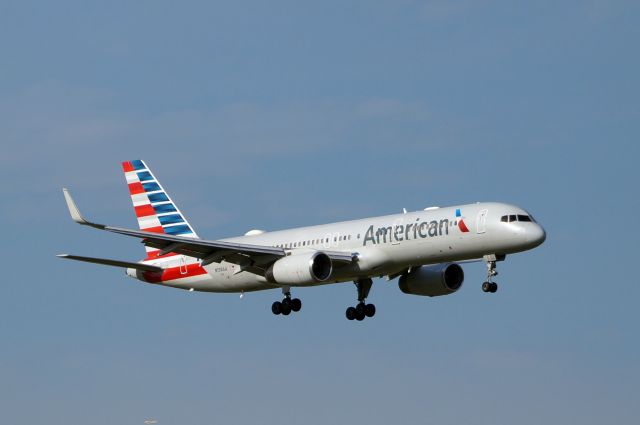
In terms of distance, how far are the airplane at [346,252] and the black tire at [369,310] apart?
5 cm

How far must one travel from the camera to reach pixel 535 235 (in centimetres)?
6353

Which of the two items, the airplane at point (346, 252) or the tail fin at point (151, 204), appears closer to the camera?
the airplane at point (346, 252)

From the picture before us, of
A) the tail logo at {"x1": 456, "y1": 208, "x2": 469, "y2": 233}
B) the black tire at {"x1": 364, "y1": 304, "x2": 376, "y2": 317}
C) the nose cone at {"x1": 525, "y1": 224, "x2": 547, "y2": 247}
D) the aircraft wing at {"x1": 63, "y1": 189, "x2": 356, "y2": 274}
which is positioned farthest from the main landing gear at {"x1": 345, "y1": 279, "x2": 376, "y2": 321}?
the nose cone at {"x1": 525, "y1": 224, "x2": 547, "y2": 247}

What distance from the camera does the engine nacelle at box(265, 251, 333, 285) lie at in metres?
66.7

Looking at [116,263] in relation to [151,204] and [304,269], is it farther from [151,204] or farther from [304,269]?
[304,269]

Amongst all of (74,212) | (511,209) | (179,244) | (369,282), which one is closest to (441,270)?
(369,282)

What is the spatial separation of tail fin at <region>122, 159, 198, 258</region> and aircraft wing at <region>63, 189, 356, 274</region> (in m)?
7.99

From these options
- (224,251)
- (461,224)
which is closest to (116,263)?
(224,251)

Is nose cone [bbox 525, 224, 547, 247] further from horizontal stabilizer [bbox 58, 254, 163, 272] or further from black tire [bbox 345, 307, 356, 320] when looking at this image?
horizontal stabilizer [bbox 58, 254, 163, 272]

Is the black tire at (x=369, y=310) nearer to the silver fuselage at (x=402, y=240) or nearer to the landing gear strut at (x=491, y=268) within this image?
the silver fuselage at (x=402, y=240)

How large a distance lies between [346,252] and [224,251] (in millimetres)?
5983

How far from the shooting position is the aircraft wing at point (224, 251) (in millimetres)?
66475


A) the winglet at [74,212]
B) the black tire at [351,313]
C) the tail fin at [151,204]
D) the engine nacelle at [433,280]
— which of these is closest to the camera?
the winglet at [74,212]

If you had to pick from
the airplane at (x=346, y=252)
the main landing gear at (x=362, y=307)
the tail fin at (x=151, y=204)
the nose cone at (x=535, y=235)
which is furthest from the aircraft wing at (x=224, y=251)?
the nose cone at (x=535, y=235)
